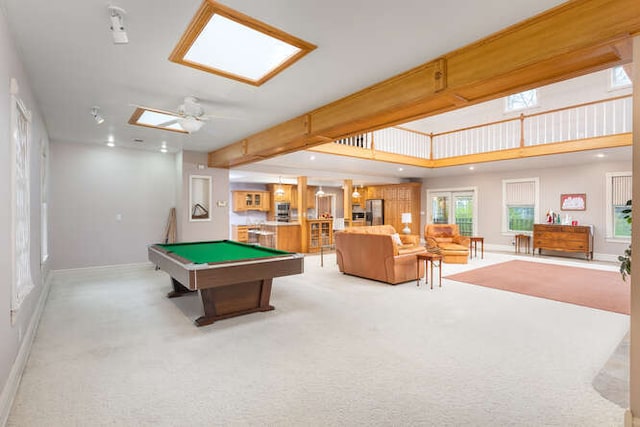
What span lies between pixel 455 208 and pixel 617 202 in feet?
13.3

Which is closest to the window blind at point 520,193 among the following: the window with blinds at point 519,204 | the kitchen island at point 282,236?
the window with blinds at point 519,204

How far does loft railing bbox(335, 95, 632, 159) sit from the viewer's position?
6.44 m

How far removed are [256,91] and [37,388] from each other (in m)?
Result: 3.18

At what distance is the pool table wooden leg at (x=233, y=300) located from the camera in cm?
368

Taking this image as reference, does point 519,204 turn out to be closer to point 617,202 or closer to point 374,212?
point 617,202

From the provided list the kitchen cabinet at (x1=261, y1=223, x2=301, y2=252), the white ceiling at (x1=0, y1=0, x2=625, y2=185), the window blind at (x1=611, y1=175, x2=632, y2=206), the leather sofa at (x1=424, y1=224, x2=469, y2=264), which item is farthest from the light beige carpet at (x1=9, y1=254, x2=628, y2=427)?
the window blind at (x1=611, y1=175, x2=632, y2=206)

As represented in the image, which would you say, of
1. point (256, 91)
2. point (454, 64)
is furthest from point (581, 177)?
point (256, 91)

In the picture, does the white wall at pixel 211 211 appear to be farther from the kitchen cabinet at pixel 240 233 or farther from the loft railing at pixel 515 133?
the kitchen cabinet at pixel 240 233

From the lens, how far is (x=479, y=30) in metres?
2.24

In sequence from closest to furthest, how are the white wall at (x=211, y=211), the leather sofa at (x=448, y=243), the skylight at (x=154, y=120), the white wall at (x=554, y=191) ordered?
the skylight at (x=154, y=120) < the white wall at (x=211, y=211) < the leather sofa at (x=448, y=243) < the white wall at (x=554, y=191)

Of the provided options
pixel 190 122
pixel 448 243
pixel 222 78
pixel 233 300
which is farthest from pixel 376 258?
pixel 222 78

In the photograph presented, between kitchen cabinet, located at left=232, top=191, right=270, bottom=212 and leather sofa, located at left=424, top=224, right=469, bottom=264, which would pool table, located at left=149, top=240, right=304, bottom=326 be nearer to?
leather sofa, located at left=424, top=224, right=469, bottom=264

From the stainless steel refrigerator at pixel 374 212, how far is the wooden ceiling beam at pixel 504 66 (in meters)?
8.77

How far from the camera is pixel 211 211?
6.96m
